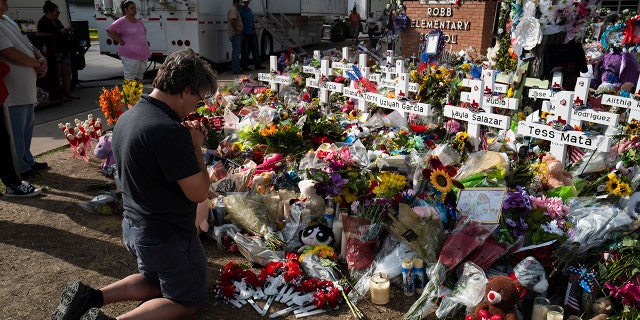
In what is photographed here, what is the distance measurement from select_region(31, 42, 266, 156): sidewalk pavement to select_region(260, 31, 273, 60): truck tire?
6.34 ft

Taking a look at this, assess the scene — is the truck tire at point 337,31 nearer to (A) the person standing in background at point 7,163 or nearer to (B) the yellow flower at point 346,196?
(A) the person standing in background at point 7,163

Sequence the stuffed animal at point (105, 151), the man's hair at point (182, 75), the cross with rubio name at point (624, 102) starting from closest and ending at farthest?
1. the man's hair at point (182, 75)
2. the stuffed animal at point (105, 151)
3. the cross with rubio name at point (624, 102)

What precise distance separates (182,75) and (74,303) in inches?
48.7

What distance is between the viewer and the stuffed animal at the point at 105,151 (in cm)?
505

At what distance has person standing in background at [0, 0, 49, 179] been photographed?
4.29 meters

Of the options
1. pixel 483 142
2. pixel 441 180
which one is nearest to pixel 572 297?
pixel 441 180

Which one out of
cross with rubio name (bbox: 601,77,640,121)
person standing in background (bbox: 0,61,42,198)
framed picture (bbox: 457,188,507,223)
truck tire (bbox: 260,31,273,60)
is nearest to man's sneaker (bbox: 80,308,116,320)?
framed picture (bbox: 457,188,507,223)

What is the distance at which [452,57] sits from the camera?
10594mm

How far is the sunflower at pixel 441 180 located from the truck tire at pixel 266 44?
38.4 ft

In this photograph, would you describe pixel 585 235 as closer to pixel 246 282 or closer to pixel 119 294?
pixel 246 282

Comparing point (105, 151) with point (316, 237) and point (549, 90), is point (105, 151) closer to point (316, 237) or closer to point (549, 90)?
point (316, 237)

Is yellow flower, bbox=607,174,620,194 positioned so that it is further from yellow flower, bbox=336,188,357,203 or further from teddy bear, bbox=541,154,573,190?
yellow flower, bbox=336,188,357,203

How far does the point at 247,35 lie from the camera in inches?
483

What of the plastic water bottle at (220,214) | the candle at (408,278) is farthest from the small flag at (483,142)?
the plastic water bottle at (220,214)
